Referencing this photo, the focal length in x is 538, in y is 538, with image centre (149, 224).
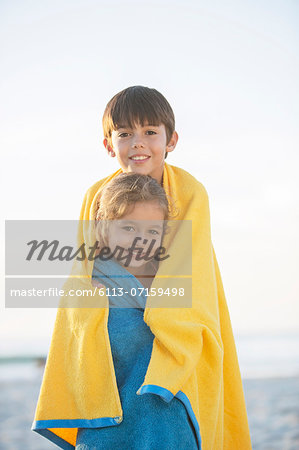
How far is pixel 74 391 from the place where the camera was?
2025mm

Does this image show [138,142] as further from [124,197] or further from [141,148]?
[124,197]

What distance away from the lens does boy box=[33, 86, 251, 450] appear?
1.93 metres

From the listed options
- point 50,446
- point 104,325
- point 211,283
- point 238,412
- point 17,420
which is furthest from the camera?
point 17,420

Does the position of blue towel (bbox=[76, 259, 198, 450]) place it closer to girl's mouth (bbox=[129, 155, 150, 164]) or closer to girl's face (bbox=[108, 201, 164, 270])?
girl's face (bbox=[108, 201, 164, 270])

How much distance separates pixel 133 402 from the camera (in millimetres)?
1886

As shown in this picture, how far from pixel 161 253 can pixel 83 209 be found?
426mm

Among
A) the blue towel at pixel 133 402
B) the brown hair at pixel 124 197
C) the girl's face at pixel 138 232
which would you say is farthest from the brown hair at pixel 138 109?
the blue towel at pixel 133 402

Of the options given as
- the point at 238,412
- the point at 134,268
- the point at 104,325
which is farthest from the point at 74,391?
the point at 238,412

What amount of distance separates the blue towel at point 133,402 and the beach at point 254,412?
9.63ft

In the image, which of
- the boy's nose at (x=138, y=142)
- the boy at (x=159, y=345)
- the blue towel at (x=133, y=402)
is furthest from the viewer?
the boy's nose at (x=138, y=142)

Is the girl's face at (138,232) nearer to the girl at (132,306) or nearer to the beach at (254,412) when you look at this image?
the girl at (132,306)

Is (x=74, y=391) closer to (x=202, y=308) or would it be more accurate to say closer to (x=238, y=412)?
(x=202, y=308)

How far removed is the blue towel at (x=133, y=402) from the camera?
72.0 inches

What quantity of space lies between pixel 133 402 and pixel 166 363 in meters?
0.18
